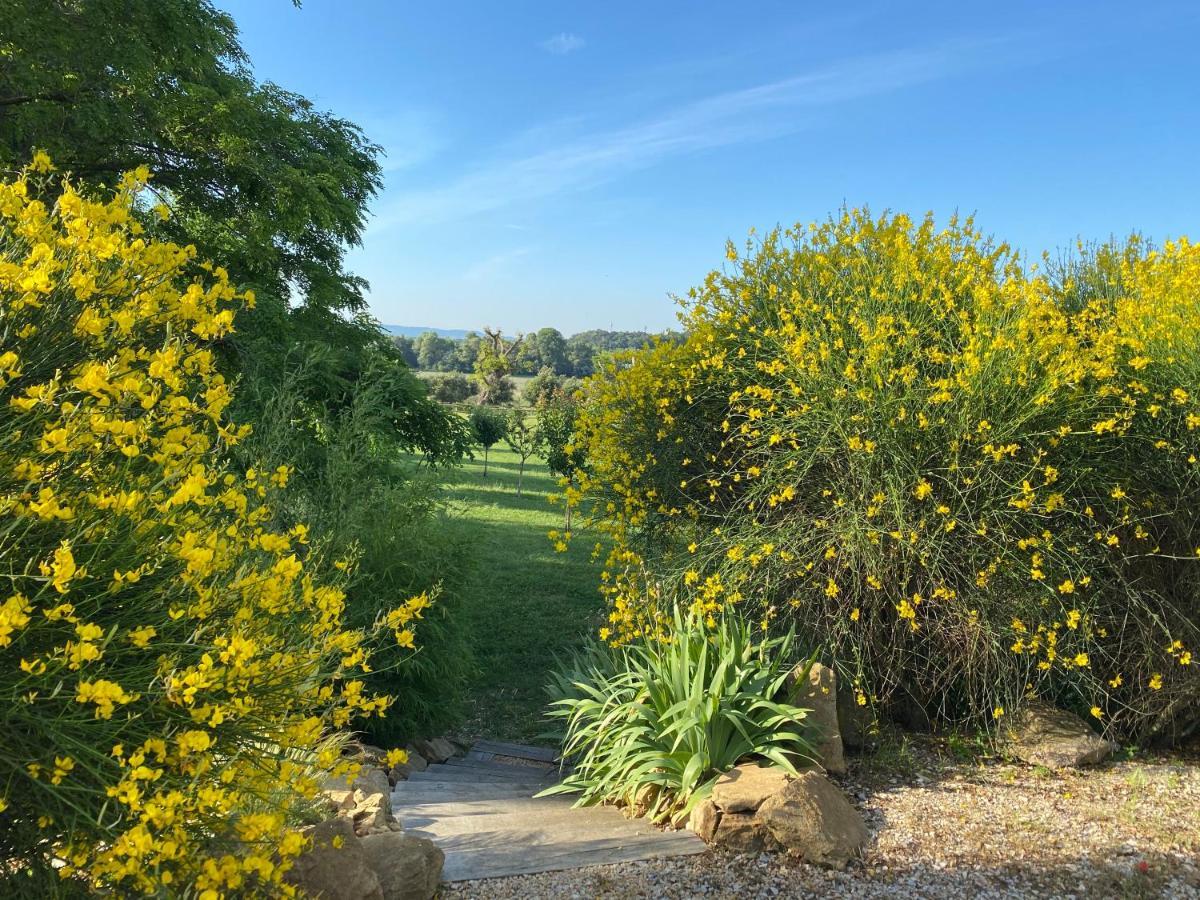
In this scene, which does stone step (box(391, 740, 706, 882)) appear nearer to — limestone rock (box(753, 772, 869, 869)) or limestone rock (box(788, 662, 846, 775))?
limestone rock (box(753, 772, 869, 869))

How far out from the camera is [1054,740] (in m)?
4.24

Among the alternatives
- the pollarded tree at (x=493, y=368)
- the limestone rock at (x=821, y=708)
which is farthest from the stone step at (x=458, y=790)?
the pollarded tree at (x=493, y=368)

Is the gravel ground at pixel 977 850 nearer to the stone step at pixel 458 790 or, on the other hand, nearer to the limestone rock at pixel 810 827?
the limestone rock at pixel 810 827

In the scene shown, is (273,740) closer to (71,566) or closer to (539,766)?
(71,566)

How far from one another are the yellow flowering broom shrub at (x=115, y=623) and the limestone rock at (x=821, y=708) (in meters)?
2.59

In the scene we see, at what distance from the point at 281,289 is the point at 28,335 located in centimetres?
862

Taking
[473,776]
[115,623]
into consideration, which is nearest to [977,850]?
[473,776]

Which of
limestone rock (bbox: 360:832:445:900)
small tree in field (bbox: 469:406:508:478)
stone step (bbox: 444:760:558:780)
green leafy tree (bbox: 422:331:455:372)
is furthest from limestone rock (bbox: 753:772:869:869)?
green leafy tree (bbox: 422:331:455:372)

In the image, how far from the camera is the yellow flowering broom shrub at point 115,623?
1557 mm

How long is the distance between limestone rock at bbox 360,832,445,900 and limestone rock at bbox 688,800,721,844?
108 centimetres

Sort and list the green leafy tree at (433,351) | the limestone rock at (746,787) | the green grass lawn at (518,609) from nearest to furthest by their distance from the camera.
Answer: the limestone rock at (746,787) → the green grass lawn at (518,609) → the green leafy tree at (433,351)

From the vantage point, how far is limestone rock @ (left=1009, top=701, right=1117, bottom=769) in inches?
164

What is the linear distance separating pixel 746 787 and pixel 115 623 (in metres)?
2.43

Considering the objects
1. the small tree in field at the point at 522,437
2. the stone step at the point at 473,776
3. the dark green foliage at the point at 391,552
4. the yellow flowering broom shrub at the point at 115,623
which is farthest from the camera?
the small tree in field at the point at 522,437
